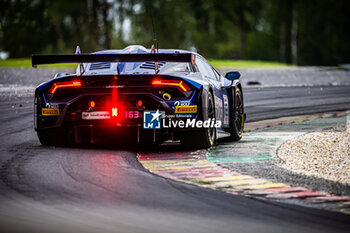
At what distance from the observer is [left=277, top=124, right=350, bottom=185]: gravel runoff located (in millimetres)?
7852

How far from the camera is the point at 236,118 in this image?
1098 centimetres

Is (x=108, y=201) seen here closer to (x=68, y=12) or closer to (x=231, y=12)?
(x=68, y=12)

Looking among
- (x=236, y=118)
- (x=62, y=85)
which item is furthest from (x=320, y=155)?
(x=62, y=85)

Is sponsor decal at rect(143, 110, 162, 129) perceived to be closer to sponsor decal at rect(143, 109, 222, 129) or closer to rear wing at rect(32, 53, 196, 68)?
sponsor decal at rect(143, 109, 222, 129)

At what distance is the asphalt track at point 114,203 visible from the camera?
16.7 feet

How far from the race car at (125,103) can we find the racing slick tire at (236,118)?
4.68 ft

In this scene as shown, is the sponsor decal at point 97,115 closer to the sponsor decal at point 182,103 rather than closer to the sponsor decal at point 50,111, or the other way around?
the sponsor decal at point 50,111

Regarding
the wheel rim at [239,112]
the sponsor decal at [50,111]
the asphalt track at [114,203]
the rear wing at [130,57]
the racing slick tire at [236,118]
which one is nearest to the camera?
the asphalt track at [114,203]

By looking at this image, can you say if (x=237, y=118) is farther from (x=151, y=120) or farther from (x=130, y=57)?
(x=130, y=57)

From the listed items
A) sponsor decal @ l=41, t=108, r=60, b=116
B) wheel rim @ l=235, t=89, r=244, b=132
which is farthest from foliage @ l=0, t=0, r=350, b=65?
sponsor decal @ l=41, t=108, r=60, b=116

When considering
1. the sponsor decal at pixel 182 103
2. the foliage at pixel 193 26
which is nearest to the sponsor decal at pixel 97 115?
the sponsor decal at pixel 182 103

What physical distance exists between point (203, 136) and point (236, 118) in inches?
72.0

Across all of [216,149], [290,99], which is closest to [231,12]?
[290,99]

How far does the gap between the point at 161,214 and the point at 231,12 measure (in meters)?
82.4
